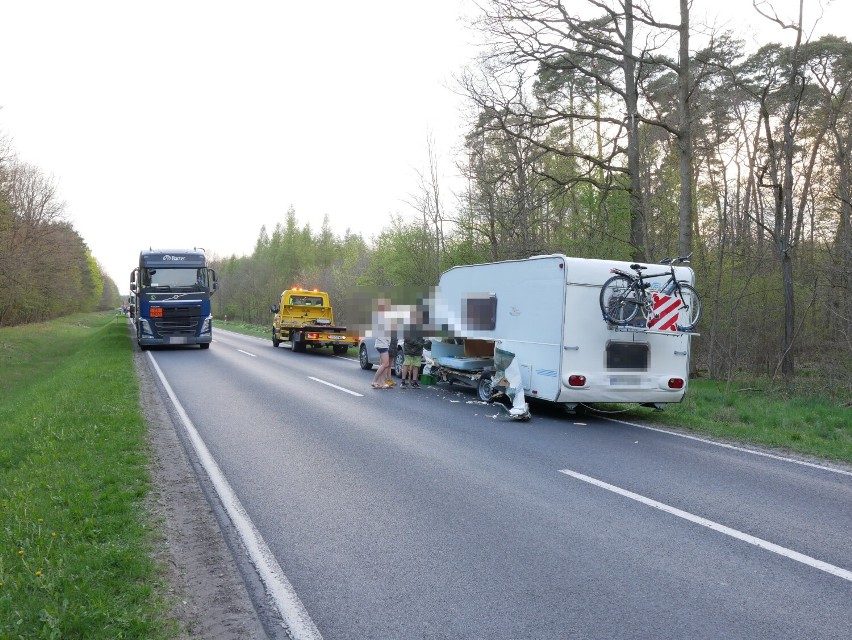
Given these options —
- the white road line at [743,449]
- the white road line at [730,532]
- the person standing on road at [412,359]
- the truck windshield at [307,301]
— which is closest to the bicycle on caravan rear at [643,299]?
the white road line at [743,449]

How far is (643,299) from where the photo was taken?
1051 centimetres

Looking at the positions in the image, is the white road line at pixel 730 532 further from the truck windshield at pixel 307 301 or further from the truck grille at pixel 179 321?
the truck windshield at pixel 307 301

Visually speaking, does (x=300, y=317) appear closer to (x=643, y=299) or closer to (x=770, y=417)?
(x=643, y=299)

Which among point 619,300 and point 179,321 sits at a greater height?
point 619,300

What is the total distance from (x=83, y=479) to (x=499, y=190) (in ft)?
63.1

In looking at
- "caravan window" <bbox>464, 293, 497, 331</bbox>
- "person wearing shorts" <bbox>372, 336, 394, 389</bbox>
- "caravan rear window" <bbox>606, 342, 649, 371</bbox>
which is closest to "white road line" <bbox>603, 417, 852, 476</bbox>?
"caravan rear window" <bbox>606, 342, 649, 371</bbox>

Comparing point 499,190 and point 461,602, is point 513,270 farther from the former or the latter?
point 499,190

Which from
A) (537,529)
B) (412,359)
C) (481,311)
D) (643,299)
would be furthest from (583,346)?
(412,359)

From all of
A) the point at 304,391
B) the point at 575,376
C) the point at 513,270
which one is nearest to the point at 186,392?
the point at 304,391

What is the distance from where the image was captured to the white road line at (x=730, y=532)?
4.61 meters

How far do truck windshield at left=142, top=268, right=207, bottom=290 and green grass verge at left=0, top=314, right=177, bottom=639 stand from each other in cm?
1421

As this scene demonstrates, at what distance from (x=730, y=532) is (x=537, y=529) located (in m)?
1.61

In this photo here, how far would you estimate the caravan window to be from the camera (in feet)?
42.4

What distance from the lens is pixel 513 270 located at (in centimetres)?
1214
